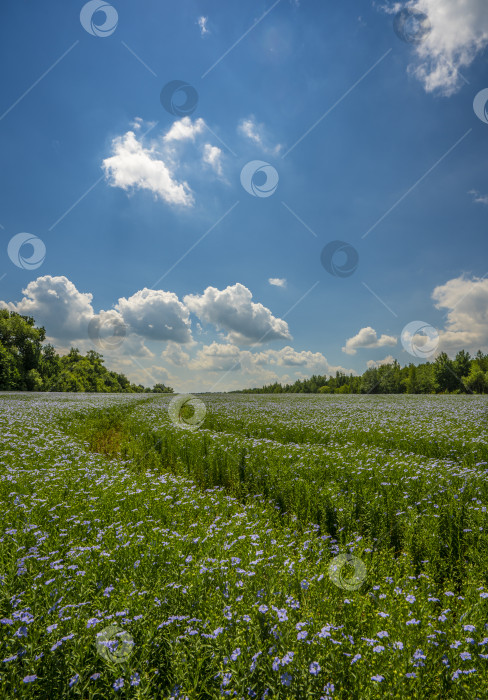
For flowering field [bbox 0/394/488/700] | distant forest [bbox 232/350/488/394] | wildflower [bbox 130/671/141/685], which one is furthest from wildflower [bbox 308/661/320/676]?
distant forest [bbox 232/350/488/394]

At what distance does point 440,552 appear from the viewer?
505cm

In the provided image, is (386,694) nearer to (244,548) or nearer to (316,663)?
(316,663)

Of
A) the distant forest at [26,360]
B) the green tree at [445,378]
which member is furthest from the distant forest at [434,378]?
the distant forest at [26,360]

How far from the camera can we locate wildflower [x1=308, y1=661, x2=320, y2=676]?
2519mm

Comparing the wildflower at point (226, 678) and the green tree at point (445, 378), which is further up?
the green tree at point (445, 378)

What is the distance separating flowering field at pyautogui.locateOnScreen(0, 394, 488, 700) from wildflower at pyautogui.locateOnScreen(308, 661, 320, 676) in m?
0.02

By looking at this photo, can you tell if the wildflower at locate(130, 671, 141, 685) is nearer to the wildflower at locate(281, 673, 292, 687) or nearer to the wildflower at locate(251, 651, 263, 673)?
the wildflower at locate(251, 651, 263, 673)

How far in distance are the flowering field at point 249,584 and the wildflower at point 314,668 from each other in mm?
21

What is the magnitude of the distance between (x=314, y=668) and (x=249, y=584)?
42.2 inches

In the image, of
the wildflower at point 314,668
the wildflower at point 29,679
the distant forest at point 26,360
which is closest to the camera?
the wildflower at point 29,679

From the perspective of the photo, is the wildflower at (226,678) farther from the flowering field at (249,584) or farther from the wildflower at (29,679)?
the wildflower at (29,679)

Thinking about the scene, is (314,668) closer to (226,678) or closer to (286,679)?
(286,679)

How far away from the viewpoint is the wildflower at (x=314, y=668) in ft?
8.26

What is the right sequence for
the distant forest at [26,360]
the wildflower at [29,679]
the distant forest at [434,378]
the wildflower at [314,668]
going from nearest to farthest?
the wildflower at [29,679] < the wildflower at [314,668] < the distant forest at [26,360] < the distant forest at [434,378]
